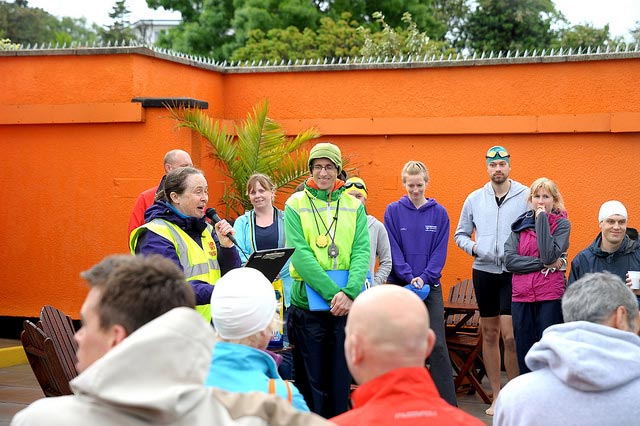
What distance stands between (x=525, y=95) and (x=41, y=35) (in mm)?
40715

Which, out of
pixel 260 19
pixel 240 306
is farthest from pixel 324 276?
pixel 260 19

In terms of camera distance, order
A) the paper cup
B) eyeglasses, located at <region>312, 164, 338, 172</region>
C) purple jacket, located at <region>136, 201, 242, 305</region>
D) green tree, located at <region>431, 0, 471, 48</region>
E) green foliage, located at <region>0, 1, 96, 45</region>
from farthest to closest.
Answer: green foliage, located at <region>0, 1, 96, 45</region>, green tree, located at <region>431, 0, 471, 48</region>, eyeglasses, located at <region>312, 164, 338, 172</region>, the paper cup, purple jacket, located at <region>136, 201, 242, 305</region>

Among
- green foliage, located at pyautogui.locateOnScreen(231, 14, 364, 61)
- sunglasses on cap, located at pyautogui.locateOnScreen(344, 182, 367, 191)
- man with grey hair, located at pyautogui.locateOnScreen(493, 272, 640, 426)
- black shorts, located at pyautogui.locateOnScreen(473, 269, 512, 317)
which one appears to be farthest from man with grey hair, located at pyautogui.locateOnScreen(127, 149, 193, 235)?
green foliage, located at pyautogui.locateOnScreen(231, 14, 364, 61)

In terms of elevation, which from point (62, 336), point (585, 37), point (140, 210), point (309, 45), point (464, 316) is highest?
point (585, 37)

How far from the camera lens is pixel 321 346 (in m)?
6.97

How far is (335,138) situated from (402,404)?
8.71 m

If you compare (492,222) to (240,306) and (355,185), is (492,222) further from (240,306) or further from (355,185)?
(240,306)

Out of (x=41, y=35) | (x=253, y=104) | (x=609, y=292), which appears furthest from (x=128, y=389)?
(x=41, y=35)

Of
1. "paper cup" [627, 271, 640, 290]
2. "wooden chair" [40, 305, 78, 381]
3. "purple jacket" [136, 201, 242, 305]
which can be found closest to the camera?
"purple jacket" [136, 201, 242, 305]

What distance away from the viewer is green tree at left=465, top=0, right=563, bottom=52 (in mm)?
34469

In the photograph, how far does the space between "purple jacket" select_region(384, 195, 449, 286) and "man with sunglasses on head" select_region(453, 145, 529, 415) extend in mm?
390

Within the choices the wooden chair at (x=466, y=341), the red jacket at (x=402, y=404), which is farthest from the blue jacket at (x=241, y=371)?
the wooden chair at (x=466, y=341)

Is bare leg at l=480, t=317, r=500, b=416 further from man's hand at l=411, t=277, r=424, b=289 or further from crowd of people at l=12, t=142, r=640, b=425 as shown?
man's hand at l=411, t=277, r=424, b=289

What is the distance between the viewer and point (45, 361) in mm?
6121
